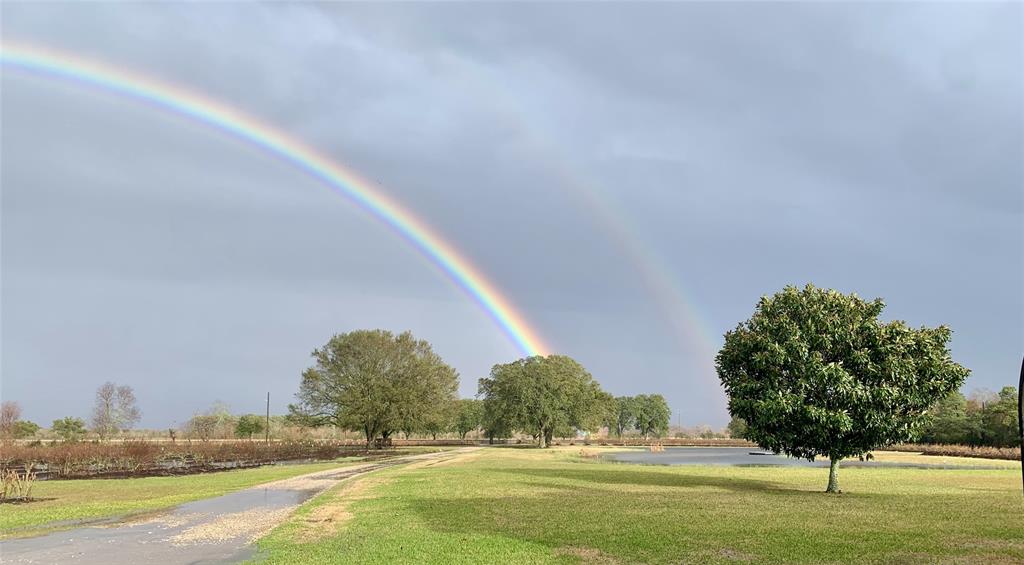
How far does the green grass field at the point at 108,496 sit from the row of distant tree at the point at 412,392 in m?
41.7

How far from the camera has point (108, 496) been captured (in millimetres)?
28969

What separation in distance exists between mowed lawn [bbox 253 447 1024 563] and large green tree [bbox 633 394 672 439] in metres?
160

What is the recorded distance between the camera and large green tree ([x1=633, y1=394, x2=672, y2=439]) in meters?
190

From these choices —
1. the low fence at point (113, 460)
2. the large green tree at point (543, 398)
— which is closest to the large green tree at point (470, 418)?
the large green tree at point (543, 398)

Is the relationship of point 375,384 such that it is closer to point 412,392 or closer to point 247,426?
point 412,392

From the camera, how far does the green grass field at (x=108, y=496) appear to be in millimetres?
21438

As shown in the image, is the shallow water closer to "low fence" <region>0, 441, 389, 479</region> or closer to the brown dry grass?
"low fence" <region>0, 441, 389, 479</region>

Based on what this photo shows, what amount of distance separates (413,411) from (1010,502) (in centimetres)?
6967

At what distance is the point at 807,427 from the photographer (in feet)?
92.2

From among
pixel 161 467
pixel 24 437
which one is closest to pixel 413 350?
pixel 161 467

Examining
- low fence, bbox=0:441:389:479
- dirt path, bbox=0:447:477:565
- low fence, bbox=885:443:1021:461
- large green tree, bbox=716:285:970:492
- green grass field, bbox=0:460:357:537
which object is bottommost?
low fence, bbox=885:443:1021:461

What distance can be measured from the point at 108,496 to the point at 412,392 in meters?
58.2

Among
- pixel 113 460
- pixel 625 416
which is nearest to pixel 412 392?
pixel 113 460

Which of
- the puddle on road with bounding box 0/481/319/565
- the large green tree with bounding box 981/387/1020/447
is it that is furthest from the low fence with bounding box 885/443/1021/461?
the puddle on road with bounding box 0/481/319/565
